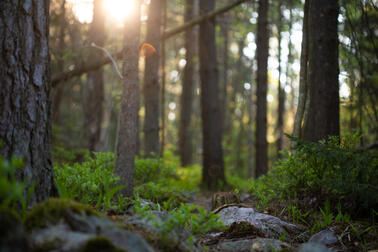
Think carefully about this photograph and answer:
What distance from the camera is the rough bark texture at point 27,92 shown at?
9.45 ft

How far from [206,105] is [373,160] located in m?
6.50

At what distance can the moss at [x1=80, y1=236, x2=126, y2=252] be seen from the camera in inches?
83.8

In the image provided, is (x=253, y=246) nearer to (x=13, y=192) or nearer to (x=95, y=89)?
(x=13, y=192)

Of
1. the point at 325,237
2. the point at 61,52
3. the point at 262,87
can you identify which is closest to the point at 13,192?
the point at 325,237

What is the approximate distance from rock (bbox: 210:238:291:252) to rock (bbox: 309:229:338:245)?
1.53 feet

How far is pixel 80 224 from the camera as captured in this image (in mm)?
2389

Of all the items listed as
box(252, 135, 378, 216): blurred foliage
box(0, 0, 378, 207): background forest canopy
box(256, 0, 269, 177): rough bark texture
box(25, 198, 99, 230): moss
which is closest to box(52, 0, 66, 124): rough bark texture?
box(0, 0, 378, 207): background forest canopy

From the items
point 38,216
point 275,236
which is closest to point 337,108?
point 275,236

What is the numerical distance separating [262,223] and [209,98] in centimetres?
619

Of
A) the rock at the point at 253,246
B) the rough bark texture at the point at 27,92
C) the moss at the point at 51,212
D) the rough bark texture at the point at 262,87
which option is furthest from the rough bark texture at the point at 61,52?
the rock at the point at 253,246

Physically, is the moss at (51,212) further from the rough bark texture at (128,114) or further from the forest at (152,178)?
the rough bark texture at (128,114)

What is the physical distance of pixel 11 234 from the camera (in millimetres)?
1870

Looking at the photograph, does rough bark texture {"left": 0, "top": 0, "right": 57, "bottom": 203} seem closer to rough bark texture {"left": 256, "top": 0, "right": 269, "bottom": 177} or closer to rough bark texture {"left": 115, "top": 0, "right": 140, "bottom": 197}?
rough bark texture {"left": 115, "top": 0, "right": 140, "bottom": 197}

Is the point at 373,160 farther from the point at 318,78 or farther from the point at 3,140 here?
the point at 3,140
